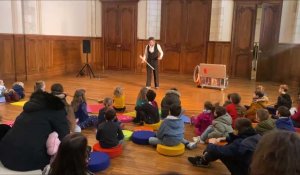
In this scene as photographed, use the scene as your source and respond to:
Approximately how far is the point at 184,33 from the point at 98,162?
25.8 ft

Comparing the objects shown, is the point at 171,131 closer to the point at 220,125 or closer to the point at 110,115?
the point at 220,125

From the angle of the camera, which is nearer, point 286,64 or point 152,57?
point 152,57

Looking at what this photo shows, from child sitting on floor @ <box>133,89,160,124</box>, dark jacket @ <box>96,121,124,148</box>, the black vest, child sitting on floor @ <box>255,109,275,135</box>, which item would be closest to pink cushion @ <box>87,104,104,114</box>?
child sitting on floor @ <box>133,89,160,124</box>

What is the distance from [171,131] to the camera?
3.46 metres

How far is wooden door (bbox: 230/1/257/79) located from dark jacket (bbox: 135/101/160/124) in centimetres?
607

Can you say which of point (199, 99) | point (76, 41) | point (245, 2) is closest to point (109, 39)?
point (76, 41)

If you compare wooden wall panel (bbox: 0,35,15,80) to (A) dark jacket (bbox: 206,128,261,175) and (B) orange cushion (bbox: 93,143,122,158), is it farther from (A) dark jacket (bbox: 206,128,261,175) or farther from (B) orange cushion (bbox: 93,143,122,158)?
(A) dark jacket (bbox: 206,128,261,175)

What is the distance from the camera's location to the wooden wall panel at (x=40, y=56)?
25.5ft

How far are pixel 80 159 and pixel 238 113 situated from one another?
3.11 metres

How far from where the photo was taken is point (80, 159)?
6.06ft

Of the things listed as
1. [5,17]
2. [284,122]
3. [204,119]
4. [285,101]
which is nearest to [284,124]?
[284,122]

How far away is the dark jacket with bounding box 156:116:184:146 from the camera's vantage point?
3475mm

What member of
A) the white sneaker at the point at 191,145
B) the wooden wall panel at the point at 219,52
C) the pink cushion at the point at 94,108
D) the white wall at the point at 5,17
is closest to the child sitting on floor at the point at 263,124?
the white sneaker at the point at 191,145

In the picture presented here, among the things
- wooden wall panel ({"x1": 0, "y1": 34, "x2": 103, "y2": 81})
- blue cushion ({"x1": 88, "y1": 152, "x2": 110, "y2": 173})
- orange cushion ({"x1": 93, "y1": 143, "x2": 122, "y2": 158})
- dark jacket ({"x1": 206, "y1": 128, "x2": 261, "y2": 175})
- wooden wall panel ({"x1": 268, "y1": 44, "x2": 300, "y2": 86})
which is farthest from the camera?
wooden wall panel ({"x1": 268, "y1": 44, "x2": 300, "y2": 86})
